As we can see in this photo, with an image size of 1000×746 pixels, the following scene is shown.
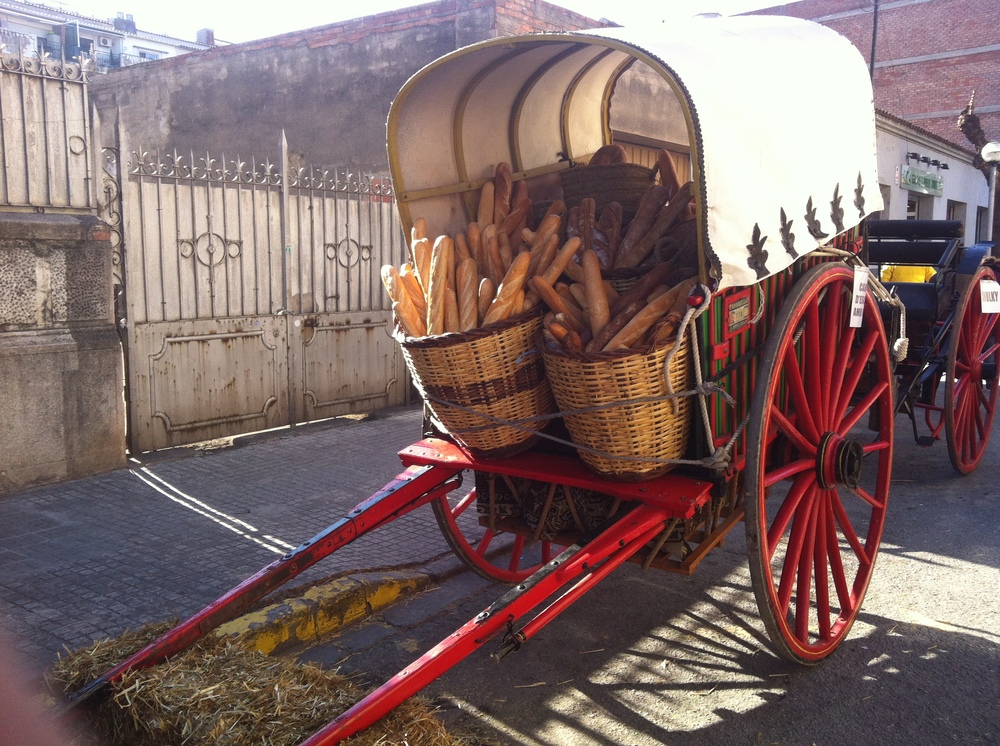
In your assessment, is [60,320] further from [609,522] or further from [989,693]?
[989,693]

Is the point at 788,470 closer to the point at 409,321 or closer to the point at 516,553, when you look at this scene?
the point at 516,553

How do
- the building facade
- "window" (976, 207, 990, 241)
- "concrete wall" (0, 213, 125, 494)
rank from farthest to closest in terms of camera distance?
the building facade, "window" (976, 207, 990, 241), "concrete wall" (0, 213, 125, 494)

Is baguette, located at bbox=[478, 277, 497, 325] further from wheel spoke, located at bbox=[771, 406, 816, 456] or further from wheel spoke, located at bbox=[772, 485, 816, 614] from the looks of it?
wheel spoke, located at bbox=[772, 485, 816, 614]

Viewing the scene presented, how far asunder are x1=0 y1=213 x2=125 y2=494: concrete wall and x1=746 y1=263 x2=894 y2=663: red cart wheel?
14.2 feet

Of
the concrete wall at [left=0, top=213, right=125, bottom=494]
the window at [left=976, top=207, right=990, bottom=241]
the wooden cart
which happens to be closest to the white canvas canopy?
the wooden cart

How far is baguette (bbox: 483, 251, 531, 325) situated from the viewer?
3029 mm

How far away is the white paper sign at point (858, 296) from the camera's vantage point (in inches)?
145

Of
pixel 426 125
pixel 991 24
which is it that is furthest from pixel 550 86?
pixel 991 24

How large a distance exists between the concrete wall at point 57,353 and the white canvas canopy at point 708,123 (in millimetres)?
3039

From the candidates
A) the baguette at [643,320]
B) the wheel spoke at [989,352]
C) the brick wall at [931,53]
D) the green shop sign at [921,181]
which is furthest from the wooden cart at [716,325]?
the brick wall at [931,53]

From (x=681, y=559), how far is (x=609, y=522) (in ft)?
1.30

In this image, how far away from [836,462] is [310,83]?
9448 mm

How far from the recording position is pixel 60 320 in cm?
561

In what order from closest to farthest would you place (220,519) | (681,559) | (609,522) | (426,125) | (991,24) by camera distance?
(609,522) → (681,559) → (426,125) → (220,519) → (991,24)
